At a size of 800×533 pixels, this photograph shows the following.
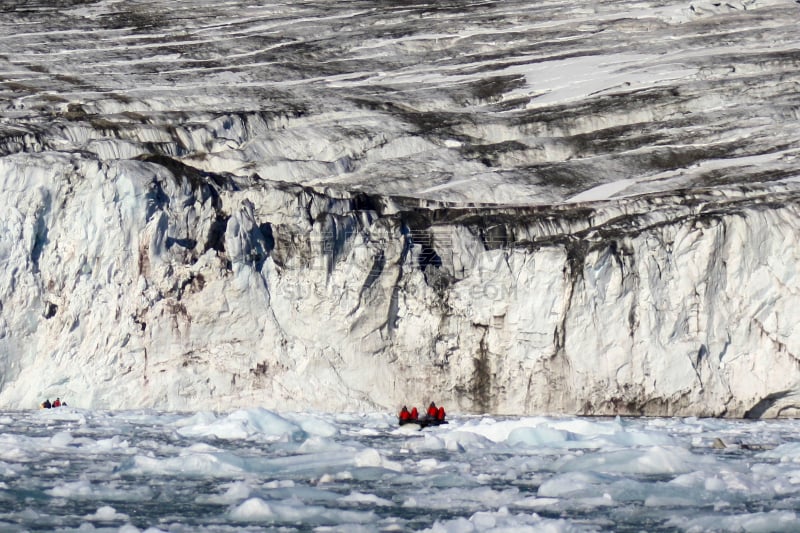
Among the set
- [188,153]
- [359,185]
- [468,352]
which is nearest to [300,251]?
[468,352]

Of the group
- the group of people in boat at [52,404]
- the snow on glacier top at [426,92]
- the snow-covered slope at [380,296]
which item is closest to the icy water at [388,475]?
the group of people in boat at [52,404]

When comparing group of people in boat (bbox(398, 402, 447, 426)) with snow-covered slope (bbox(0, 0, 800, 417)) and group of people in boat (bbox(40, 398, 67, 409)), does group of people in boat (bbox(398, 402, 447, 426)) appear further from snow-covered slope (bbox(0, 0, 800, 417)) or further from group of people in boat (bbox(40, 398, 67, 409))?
group of people in boat (bbox(40, 398, 67, 409))

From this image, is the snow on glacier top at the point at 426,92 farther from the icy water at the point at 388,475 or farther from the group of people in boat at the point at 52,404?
the icy water at the point at 388,475

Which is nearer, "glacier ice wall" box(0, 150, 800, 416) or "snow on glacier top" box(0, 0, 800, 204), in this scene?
"glacier ice wall" box(0, 150, 800, 416)

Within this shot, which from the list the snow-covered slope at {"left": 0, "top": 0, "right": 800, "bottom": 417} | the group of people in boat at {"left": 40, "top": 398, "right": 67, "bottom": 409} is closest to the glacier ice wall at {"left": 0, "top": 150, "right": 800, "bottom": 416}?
the snow-covered slope at {"left": 0, "top": 0, "right": 800, "bottom": 417}

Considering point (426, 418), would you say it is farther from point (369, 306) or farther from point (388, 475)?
point (388, 475)

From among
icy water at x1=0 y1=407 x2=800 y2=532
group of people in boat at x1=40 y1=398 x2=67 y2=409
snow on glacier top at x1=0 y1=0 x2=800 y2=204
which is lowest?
group of people in boat at x1=40 y1=398 x2=67 y2=409
